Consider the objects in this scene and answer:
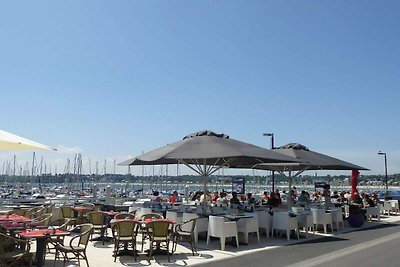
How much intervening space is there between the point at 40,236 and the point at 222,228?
14.4ft

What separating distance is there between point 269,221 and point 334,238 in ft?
6.22

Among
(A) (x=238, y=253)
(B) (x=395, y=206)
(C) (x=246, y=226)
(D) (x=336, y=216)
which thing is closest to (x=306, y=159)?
(D) (x=336, y=216)

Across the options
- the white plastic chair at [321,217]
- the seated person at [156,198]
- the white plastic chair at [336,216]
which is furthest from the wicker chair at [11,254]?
the white plastic chair at [336,216]

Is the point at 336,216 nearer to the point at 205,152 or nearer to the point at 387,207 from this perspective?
the point at 205,152

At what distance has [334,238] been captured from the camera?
1176cm

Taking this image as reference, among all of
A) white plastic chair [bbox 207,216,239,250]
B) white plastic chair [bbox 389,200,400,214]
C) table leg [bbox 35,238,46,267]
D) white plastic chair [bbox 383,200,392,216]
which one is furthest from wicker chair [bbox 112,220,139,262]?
white plastic chair [bbox 389,200,400,214]

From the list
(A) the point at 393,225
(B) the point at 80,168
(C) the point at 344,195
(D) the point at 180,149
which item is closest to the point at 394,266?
(D) the point at 180,149

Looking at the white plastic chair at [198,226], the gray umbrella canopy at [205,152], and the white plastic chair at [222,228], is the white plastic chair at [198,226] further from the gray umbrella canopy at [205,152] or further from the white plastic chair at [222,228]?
the gray umbrella canopy at [205,152]

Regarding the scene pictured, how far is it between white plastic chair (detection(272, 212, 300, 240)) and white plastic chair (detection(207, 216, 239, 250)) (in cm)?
203

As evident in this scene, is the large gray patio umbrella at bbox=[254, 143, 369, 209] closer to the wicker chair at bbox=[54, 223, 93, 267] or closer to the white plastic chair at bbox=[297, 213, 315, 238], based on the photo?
the white plastic chair at bbox=[297, 213, 315, 238]

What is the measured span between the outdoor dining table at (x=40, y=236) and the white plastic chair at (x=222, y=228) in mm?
3875

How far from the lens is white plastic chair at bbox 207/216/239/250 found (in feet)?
32.0

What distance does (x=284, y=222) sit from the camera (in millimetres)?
11406

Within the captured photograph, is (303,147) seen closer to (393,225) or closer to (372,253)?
(393,225)
